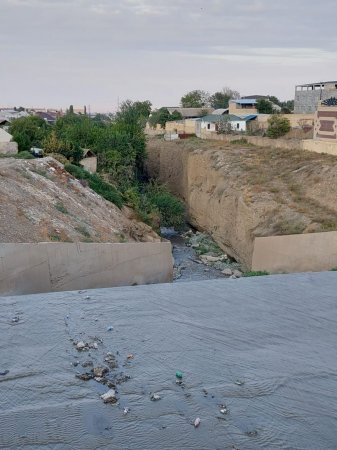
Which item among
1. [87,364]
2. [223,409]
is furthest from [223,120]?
[223,409]

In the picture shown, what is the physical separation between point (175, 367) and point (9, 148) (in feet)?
57.4

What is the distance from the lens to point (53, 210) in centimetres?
1573

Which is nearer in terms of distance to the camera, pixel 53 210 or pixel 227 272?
pixel 53 210

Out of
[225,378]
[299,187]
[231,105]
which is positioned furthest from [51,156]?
[231,105]

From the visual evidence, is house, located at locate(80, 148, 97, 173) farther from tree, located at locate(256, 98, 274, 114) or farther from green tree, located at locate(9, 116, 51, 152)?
tree, located at locate(256, 98, 274, 114)

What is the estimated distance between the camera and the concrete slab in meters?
4.58

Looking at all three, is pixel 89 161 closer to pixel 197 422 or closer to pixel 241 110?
pixel 197 422

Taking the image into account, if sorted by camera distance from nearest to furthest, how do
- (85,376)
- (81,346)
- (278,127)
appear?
(85,376) < (81,346) < (278,127)

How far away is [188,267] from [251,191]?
4.25 meters

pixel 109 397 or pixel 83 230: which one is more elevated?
pixel 109 397

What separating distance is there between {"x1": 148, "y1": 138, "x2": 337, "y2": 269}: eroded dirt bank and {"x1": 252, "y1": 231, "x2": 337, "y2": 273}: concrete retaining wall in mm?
5419

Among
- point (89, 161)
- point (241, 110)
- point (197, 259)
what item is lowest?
point (197, 259)

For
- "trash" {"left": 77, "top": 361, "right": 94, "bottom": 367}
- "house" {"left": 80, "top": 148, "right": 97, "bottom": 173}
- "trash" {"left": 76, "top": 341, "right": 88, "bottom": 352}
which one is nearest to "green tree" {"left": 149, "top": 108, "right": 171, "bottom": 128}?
"house" {"left": 80, "top": 148, "right": 97, "bottom": 173}

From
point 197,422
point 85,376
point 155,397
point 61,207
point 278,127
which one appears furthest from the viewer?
point 278,127
